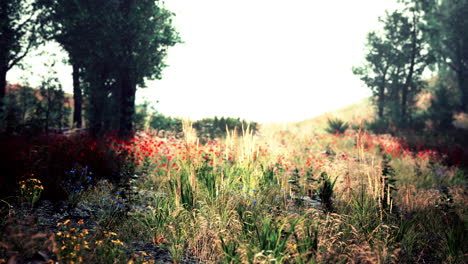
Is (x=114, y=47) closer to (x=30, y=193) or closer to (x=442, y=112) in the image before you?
(x=30, y=193)

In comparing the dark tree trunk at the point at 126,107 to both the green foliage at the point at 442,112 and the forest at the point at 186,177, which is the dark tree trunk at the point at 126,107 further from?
the green foliage at the point at 442,112

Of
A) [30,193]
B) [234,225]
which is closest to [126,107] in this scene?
[30,193]

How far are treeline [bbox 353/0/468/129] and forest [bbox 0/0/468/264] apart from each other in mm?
166

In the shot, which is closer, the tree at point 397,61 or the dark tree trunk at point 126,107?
the dark tree trunk at point 126,107

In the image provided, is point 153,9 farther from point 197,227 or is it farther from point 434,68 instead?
point 434,68

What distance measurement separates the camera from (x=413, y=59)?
2183cm

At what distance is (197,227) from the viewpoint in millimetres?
4176

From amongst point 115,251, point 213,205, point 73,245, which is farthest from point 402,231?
point 73,245

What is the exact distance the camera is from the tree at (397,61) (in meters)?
22.0

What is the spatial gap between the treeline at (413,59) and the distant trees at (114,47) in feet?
57.5

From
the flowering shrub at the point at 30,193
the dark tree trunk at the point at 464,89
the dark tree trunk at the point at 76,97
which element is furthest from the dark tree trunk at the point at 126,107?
the dark tree trunk at the point at 464,89

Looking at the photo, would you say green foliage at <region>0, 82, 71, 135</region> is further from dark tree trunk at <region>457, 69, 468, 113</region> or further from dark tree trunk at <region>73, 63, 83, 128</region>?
dark tree trunk at <region>457, 69, 468, 113</region>

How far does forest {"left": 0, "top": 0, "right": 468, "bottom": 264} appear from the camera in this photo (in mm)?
3662

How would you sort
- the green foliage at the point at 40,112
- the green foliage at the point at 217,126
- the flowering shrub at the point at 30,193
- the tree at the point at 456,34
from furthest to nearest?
the tree at the point at 456,34 → the green foliage at the point at 217,126 → the green foliage at the point at 40,112 → the flowering shrub at the point at 30,193
